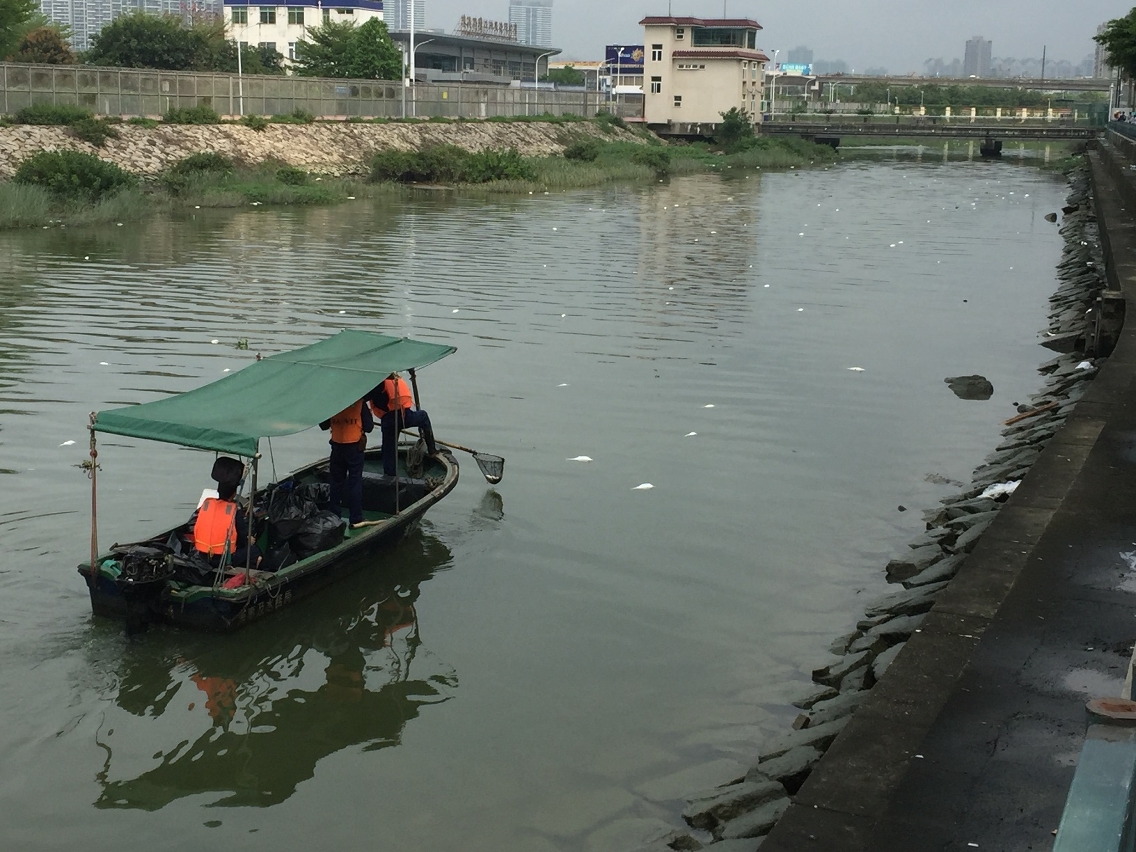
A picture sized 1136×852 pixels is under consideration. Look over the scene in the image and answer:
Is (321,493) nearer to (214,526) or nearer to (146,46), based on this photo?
(214,526)

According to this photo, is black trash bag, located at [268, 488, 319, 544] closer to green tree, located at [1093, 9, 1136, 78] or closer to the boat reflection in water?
the boat reflection in water

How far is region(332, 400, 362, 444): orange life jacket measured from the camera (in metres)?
12.4

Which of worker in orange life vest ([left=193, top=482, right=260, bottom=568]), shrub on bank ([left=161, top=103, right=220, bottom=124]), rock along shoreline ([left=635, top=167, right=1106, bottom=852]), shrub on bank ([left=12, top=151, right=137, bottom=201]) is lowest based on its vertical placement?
rock along shoreline ([left=635, top=167, right=1106, bottom=852])

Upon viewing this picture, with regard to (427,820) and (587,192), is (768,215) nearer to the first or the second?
(587,192)

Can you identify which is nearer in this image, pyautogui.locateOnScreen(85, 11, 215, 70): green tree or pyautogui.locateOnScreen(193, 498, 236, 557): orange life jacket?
pyautogui.locateOnScreen(193, 498, 236, 557): orange life jacket

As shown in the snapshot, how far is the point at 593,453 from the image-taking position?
16047mm

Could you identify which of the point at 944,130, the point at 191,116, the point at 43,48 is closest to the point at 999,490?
the point at 191,116

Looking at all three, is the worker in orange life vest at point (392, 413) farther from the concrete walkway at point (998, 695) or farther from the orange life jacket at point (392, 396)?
the concrete walkway at point (998, 695)

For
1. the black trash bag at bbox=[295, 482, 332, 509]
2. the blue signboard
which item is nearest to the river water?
the black trash bag at bbox=[295, 482, 332, 509]

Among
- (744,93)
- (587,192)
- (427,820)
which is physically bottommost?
(427,820)

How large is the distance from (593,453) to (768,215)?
3380cm

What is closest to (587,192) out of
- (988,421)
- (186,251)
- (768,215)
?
(768,215)

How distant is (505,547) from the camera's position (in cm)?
1305

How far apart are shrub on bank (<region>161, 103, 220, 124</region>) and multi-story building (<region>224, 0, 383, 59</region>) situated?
69954 mm
